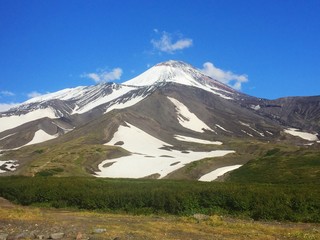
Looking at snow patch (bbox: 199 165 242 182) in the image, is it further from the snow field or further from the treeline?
the treeline

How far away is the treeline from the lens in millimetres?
34438

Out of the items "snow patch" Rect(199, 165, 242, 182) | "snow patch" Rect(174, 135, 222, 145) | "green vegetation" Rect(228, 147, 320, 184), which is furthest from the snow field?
"snow patch" Rect(174, 135, 222, 145)

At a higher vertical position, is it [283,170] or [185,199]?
[283,170]

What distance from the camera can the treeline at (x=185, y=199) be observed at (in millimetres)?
34438

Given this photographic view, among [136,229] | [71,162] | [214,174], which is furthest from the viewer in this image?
[71,162]

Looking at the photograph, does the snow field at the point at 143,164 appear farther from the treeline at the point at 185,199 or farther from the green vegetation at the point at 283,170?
the treeline at the point at 185,199

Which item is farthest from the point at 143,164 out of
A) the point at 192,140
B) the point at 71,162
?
the point at 192,140

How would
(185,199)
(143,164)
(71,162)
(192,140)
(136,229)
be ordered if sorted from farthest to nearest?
(192,140), (143,164), (71,162), (185,199), (136,229)

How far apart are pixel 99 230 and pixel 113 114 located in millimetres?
156961

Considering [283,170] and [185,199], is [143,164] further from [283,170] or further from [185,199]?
[185,199]

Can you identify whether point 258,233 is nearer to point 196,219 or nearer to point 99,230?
point 196,219

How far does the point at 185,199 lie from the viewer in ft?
123

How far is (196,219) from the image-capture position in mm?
30734

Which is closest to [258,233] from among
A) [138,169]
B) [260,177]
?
[260,177]
